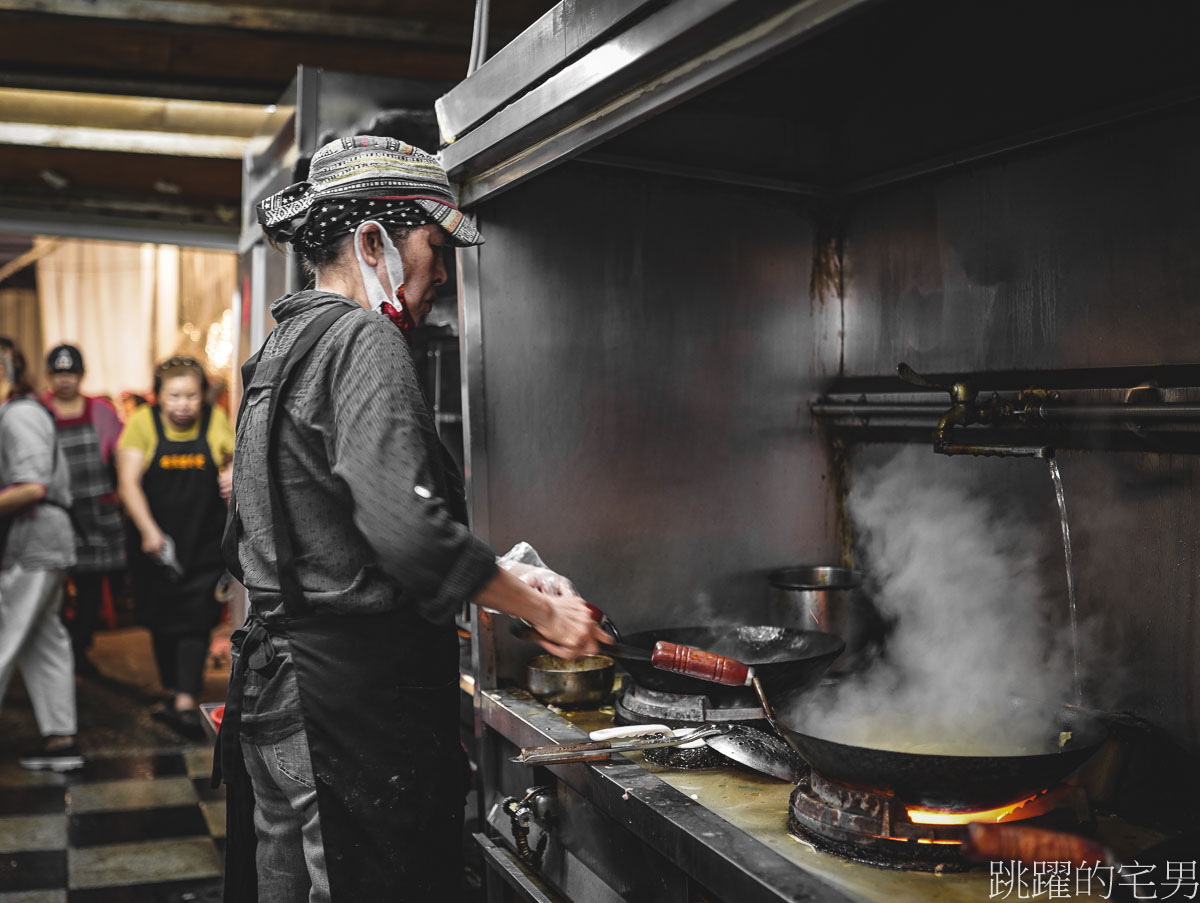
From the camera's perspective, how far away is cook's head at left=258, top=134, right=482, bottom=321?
191 centimetres

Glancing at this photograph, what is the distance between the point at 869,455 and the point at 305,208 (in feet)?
5.76

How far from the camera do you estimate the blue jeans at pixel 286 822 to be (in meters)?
1.83

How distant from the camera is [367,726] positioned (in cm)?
182

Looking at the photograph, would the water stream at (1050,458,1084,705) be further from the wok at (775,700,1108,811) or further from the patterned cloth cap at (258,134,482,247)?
the patterned cloth cap at (258,134,482,247)

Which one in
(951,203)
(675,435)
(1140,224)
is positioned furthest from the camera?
(675,435)

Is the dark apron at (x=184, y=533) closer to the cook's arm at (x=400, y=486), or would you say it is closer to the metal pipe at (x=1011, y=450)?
the cook's arm at (x=400, y=486)

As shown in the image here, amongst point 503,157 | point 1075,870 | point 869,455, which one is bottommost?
point 1075,870

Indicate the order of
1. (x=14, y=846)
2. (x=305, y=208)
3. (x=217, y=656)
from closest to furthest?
(x=305, y=208) < (x=14, y=846) < (x=217, y=656)

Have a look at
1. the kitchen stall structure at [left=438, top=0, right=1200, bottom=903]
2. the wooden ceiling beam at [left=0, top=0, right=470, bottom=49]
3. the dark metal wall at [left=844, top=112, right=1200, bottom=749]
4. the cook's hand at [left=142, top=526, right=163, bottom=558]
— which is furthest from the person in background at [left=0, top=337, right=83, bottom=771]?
the dark metal wall at [left=844, top=112, right=1200, bottom=749]

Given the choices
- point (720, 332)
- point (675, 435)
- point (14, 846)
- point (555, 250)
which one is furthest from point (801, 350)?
point (14, 846)

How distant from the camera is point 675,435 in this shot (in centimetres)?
284

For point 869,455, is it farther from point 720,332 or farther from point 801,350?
point 720,332

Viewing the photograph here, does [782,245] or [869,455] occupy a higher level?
[782,245]

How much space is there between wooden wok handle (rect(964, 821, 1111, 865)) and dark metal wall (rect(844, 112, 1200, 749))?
2.92 ft
